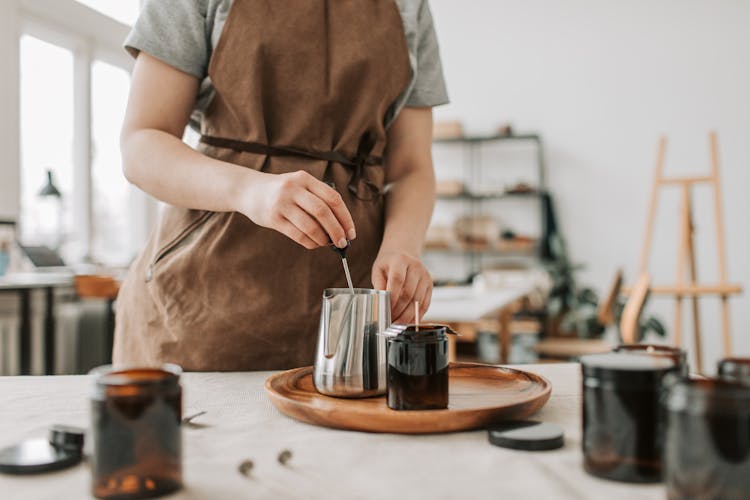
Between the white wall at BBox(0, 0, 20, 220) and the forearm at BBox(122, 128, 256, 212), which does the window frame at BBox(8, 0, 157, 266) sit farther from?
the forearm at BBox(122, 128, 256, 212)

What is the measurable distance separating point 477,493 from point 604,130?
5235 millimetres

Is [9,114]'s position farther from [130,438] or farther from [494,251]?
[130,438]

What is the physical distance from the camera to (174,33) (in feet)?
3.40

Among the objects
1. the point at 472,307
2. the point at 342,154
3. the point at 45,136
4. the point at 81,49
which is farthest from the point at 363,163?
the point at 81,49

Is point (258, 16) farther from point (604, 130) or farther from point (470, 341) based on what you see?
point (604, 130)

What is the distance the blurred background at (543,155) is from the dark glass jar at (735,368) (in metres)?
3.47

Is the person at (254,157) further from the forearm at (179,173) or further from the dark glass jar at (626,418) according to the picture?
the dark glass jar at (626,418)

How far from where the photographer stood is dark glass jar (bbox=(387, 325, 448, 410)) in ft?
2.22

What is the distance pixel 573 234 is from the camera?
17.5 feet

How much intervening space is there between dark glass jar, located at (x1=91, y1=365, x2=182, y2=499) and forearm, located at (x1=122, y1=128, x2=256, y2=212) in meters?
0.42

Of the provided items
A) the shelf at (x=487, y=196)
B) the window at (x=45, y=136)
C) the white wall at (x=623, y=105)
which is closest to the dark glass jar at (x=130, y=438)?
the window at (x=45, y=136)

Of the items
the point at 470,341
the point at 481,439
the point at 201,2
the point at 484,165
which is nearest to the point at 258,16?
the point at 201,2

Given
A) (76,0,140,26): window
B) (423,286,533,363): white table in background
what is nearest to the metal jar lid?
(423,286,533,363): white table in background

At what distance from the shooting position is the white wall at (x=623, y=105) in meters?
5.04
